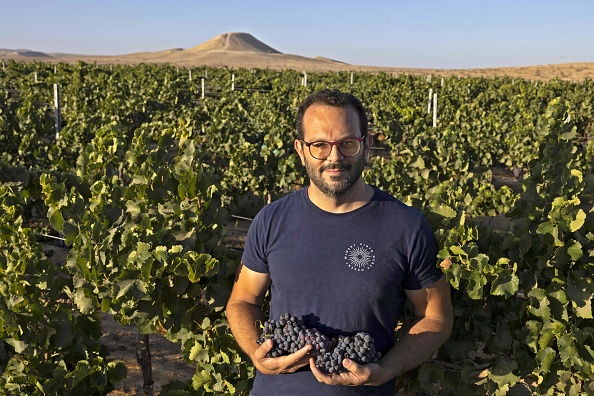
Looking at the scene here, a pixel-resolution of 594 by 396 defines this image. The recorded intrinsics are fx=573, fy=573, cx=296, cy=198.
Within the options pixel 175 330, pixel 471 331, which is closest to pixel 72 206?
pixel 175 330

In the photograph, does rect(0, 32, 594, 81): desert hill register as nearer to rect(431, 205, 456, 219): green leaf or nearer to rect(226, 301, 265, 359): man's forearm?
rect(431, 205, 456, 219): green leaf

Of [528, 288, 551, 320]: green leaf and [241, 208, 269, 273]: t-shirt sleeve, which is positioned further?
[528, 288, 551, 320]: green leaf

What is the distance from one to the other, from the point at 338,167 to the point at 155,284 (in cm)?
164

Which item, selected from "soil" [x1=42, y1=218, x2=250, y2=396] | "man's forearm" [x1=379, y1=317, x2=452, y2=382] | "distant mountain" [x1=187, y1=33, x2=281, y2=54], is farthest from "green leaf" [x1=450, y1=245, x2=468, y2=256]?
"distant mountain" [x1=187, y1=33, x2=281, y2=54]

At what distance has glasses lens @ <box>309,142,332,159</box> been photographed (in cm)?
253

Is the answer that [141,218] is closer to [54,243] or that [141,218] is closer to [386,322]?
[386,322]

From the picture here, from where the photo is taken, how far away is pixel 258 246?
9.03ft

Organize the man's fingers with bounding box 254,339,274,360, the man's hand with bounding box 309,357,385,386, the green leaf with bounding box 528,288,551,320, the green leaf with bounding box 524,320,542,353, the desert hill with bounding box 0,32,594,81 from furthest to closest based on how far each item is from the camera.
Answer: the desert hill with bounding box 0,32,594,81 → the green leaf with bounding box 524,320,542,353 → the green leaf with bounding box 528,288,551,320 → the man's fingers with bounding box 254,339,274,360 → the man's hand with bounding box 309,357,385,386

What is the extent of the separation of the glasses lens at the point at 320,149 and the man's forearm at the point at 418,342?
0.88 m

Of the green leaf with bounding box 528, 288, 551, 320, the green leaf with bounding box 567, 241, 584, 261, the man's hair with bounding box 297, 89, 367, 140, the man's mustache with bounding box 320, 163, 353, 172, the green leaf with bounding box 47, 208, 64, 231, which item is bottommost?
the green leaf with bounding box 528, 288, 551, 320

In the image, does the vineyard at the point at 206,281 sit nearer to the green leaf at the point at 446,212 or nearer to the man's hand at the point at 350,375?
the green leaf at the point at 446,212

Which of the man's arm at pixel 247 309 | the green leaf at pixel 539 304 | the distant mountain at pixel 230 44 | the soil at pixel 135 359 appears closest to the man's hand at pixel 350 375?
the man's arm at pixel 247 309

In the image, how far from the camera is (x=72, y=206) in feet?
13.2

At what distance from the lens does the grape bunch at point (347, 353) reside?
7.43 ft
